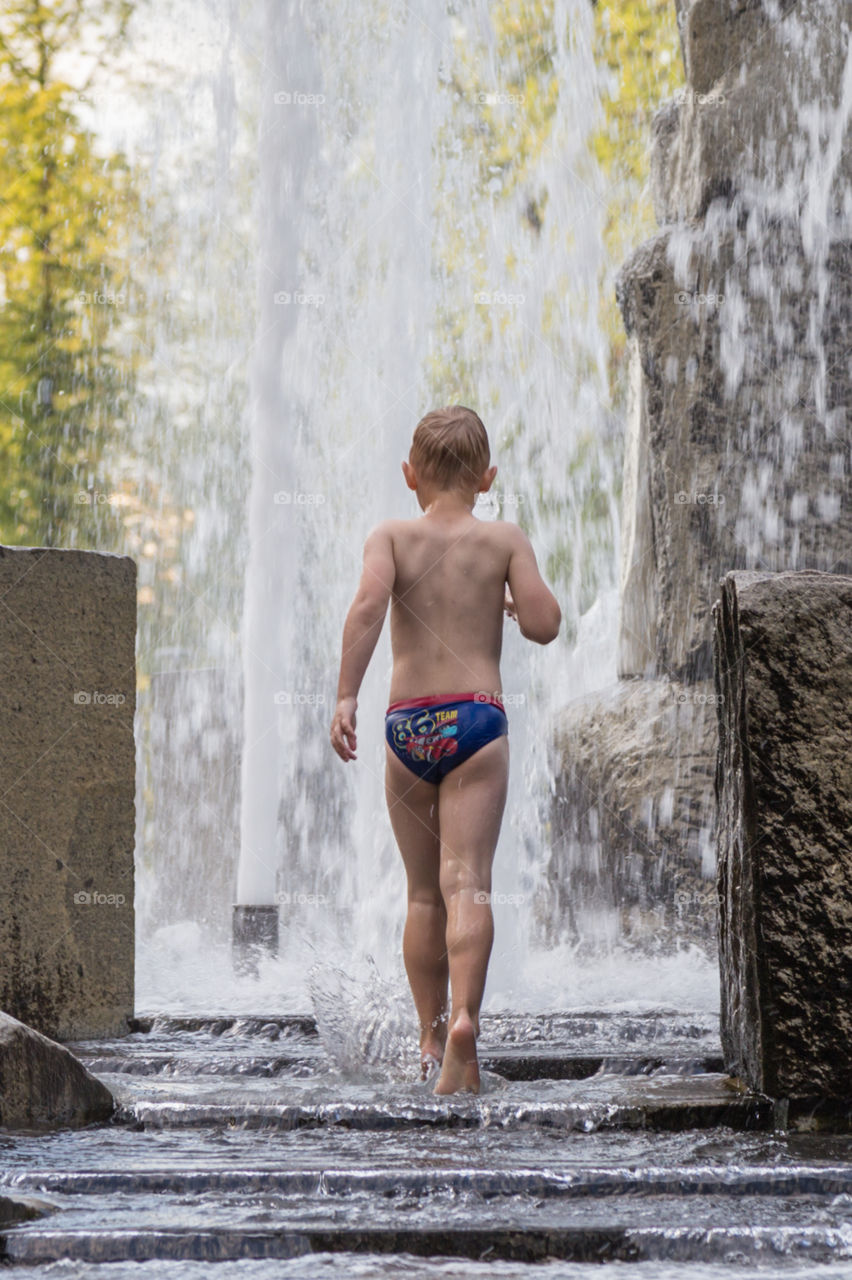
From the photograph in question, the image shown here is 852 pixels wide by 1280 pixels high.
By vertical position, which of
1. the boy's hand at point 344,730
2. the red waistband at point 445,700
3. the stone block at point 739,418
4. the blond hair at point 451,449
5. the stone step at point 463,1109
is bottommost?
the stone step at point 463,1109

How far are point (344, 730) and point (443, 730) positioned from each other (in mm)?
247

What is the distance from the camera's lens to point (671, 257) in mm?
8352

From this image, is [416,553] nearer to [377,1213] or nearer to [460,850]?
[460,850]

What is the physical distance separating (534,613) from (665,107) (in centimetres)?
639

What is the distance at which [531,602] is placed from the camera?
368cm

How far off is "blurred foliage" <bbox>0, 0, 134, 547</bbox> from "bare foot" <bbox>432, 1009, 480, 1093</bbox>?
13.4 metres

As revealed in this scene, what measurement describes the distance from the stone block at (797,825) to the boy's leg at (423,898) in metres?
0.80

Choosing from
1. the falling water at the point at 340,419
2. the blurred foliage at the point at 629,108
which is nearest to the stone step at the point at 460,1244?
the falling water at the point at 340,419

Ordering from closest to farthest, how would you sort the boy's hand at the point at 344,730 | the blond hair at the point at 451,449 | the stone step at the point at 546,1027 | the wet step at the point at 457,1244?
the wet step at the point at 457,1244 < the boy's hand at the point at 344,730 < the blond hair at the point at 451,449 < the stone step at the point at 546,1027

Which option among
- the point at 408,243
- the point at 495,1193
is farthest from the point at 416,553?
the point at 408,243

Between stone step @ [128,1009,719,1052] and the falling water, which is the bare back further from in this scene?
the falling water

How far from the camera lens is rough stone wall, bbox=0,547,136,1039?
4473 mm

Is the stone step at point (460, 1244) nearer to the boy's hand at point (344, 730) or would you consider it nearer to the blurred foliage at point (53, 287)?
the boy's hand at point (344, 730)

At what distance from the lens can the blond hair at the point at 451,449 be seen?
3791 mm
